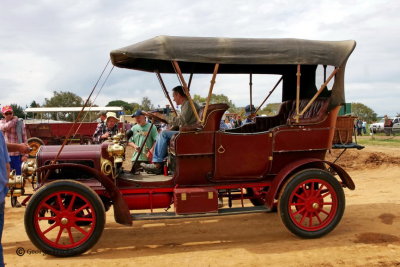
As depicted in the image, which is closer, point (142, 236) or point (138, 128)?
point (142, 236)

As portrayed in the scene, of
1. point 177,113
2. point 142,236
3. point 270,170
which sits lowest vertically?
point 142,236

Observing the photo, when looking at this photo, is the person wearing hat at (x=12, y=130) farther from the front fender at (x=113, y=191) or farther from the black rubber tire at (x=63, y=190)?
the black rubber tire at (x=63, y=190)

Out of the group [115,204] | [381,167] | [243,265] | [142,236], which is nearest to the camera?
[243,265]

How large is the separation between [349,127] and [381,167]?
6275 mm

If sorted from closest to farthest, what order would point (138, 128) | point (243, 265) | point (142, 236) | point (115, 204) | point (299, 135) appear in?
1. point (243, 265)
2. point (115, 204)
3. point (299, 135)
4. point (142, 236)
5. point (138, 128)

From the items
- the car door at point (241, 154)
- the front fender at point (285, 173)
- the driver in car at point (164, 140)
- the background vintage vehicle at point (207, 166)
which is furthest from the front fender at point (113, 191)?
the front fender at point (285, 173)

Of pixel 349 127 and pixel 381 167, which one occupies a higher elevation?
pixel 349 127

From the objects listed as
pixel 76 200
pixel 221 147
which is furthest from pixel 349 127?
pixel 76 200

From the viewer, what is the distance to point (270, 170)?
4566 mm

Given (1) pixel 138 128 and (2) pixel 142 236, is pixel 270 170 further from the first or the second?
(1) pixel 138 128

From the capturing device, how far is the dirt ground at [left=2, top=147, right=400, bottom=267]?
12.5 ft

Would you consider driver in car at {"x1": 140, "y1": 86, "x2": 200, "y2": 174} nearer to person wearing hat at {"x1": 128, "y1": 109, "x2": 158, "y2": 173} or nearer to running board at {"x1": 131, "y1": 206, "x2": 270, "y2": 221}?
person wearing hat at {"x1": 128, "y1": 109, "x2": 158, "y2": 173}

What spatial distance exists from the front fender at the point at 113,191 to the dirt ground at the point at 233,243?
0.42 metres

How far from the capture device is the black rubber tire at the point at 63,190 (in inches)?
151
